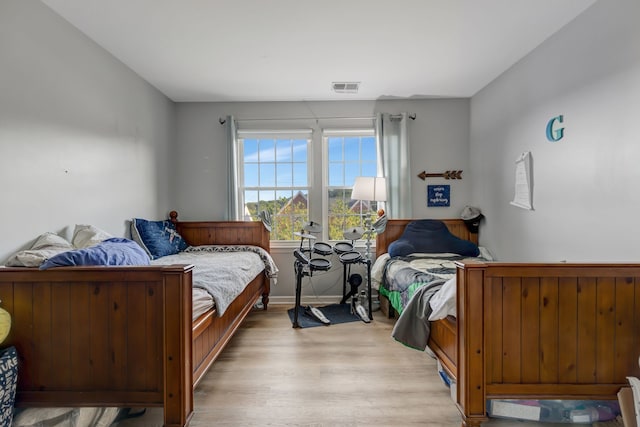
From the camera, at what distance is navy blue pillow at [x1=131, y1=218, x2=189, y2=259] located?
9.71 feet

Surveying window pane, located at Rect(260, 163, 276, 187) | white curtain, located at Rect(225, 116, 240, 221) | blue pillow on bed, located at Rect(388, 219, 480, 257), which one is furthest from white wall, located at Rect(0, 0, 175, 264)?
blue pillow on bed, located at Rect(388, 219, 480, 257)

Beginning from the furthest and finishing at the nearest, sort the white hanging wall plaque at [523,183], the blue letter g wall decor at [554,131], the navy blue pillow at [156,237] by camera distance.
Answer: the navy blue pillow at [156,237], the white hanging wall plaque at [523,183], the blue letter g wall decor at [554,131]

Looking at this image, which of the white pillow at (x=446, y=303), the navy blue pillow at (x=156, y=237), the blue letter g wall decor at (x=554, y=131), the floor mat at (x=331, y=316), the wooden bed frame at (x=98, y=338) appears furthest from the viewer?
the floor mat at (x=331, y=316)

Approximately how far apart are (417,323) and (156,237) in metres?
2.57

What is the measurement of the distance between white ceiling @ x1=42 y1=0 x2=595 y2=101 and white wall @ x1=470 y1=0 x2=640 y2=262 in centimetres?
23

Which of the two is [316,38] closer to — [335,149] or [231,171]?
[335,149]

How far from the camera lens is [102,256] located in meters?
A: 1.61

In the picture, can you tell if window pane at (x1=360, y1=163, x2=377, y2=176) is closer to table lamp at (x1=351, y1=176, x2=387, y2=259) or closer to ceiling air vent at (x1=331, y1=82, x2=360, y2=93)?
table lamp at (x1=351, y1=176, x2=387, y2=259)

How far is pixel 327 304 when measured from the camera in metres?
3.76

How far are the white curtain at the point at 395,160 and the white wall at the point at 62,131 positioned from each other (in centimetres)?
264

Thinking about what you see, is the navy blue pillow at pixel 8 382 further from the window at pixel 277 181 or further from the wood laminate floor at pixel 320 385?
the window at pixel 277 181

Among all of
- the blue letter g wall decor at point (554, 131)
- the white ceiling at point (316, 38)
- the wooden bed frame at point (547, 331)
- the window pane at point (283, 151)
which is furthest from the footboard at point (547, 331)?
the window pane at point (283, 151)

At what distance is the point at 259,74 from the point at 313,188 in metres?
1.47

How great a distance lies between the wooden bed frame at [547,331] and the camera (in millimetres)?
1476
